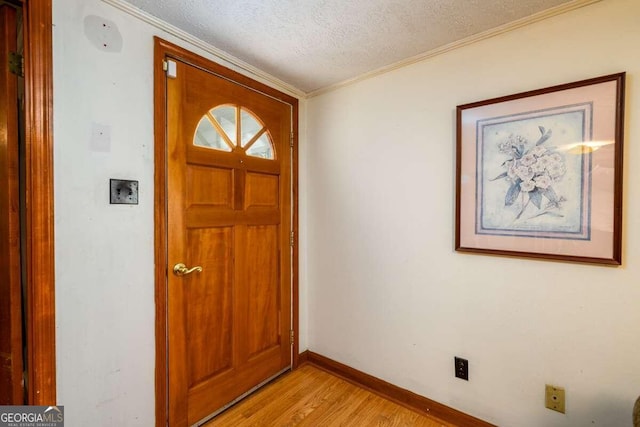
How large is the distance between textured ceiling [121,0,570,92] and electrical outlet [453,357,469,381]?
183 cm

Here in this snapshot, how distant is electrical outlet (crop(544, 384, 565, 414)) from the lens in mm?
1382

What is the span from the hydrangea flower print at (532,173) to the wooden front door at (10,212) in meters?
2.24

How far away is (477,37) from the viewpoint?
1575 mm

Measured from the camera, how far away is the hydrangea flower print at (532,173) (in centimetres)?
138

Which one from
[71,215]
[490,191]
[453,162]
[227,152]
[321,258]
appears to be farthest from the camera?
[321,258]

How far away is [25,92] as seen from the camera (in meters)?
1.13

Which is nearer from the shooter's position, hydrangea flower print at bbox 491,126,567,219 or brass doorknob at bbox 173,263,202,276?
hydrangea flower print at bbox 491,126,567,219

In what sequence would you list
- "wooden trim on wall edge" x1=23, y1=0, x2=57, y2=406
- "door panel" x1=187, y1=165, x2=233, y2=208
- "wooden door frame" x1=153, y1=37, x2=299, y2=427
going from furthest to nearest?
"door panel" x1=187, y1=165, x2=233, y2=208, "wooden door frame" x1=153, y1=37, x2=299, y2=427, "wooden trim on wall edge" x1=23, y1=0, x2=57, y2=406

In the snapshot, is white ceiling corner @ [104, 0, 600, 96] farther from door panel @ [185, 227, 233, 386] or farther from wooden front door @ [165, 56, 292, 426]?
door panel @ [185, 227, 233, 386]

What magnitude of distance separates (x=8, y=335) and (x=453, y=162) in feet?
7.55

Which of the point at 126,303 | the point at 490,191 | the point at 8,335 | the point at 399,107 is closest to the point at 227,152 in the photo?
the point at 126,303

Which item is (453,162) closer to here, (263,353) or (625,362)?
(625,362)

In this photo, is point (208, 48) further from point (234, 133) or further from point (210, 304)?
point (210, 304)

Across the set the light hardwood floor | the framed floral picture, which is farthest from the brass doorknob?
the framed floral picture
